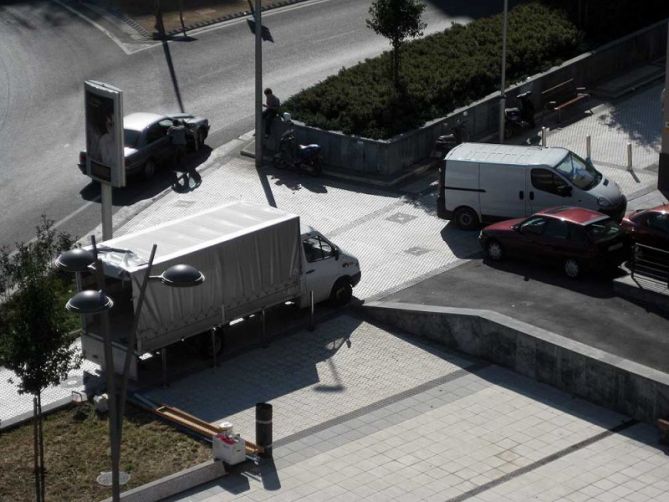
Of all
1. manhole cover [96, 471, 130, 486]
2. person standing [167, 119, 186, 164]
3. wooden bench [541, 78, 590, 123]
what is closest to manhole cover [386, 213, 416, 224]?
person standing [167, 119, 186, 164]

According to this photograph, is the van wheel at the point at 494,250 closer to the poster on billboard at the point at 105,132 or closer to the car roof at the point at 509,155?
the car roof at the point at 509,155

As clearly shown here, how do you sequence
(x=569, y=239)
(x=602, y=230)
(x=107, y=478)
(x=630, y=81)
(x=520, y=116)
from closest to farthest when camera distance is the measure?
1. (x=107, y=478)
2. (x=602, y=230)
3. (x=569, y=239)
4. (x=520, y=116)
5. (x=630, y=81)

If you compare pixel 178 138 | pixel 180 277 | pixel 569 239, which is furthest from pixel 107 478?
pixel 178 138

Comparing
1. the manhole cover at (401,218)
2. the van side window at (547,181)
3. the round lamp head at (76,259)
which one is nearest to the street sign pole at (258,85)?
the manhole cover at (401,218)

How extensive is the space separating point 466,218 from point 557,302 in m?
4.92

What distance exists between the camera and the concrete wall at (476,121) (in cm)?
3412

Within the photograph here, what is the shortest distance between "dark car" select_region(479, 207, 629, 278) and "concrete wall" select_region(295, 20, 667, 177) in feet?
20.4

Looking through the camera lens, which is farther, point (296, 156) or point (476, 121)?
point (476, 121)

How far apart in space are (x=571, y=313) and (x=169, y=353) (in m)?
7.68

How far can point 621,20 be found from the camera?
4209cm

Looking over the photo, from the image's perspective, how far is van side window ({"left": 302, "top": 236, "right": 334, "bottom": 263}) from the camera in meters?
26.8

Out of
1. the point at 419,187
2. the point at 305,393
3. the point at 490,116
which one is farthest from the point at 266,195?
the point at 305,393

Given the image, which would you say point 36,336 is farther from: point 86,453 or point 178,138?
point 178,138

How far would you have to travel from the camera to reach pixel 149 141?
3484 centimetres
